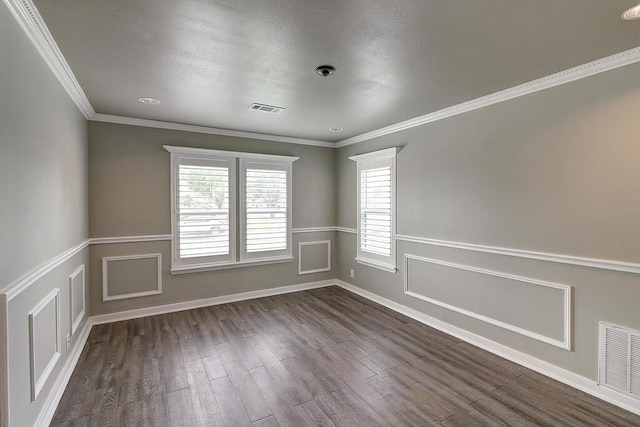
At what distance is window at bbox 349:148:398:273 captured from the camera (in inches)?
172

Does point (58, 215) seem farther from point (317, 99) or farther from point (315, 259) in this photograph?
point (315, 259)

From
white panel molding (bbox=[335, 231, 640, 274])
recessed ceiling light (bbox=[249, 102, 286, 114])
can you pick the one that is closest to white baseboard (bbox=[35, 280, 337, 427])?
white panel molding (bbox=[335, 231, 640, 274])

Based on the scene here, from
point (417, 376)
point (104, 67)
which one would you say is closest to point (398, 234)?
point (417, 376)

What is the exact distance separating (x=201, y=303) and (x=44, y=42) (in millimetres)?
3432

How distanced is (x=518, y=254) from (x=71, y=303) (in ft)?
13.9

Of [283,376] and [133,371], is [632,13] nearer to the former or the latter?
[283,376]

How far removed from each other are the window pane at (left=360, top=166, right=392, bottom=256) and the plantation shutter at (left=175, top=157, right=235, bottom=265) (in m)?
2.04

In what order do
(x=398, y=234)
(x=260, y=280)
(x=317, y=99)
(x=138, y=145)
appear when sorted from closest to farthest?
(x=317, y=99)
(x=138, y=145)
(x=398, y=234)
(x=260, y=280)

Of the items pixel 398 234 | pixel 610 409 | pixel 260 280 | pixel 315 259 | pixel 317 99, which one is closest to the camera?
pixel 610 409

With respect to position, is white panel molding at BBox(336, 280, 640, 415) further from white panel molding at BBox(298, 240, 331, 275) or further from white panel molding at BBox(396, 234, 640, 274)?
white panel molding at BBox(298, 240, 331, 275)

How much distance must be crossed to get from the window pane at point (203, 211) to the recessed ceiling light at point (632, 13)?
13.8ft

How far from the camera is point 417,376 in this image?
8.74 feet

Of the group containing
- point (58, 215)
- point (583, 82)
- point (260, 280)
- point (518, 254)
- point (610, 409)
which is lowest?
point (610, 409)

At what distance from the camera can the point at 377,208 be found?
4.61m
